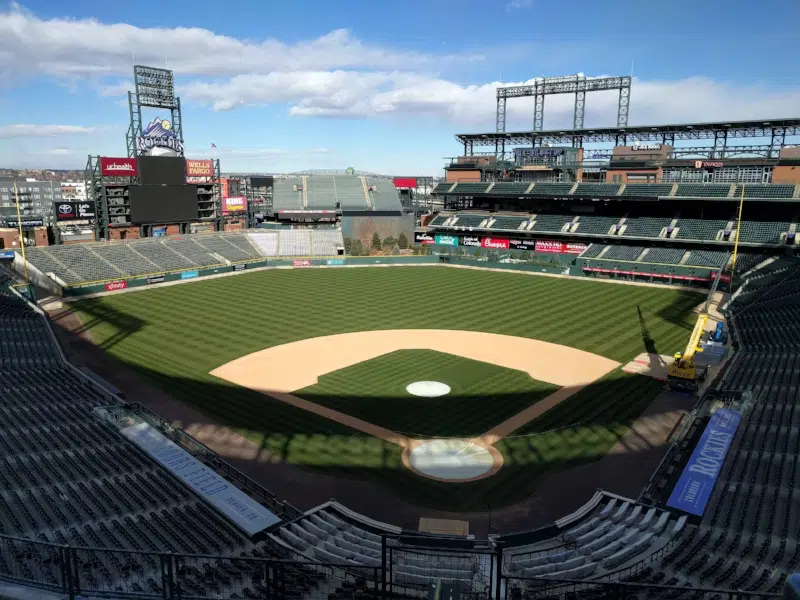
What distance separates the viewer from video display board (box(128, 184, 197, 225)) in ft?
188

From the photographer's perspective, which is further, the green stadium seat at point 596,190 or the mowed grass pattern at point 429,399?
the green stadium seat at point 596,190

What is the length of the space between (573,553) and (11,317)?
33.2 metres

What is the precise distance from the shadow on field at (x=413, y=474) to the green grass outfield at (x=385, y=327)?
0.08 m

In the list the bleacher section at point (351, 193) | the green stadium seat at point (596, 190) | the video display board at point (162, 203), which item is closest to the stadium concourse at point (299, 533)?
the video display board at point (162, 203)

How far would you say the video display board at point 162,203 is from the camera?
57.2 metres

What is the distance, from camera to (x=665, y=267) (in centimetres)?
5447

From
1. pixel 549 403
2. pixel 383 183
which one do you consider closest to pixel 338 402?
pixel 549 403

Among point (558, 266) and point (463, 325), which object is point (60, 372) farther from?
point (558, 266)

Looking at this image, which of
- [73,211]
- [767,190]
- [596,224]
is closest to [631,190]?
[596,224]

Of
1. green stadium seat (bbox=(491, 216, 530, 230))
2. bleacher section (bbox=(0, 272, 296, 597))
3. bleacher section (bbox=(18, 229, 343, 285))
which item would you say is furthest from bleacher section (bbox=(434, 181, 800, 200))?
bleacher section (bbox=(0, 272, 296, 597))

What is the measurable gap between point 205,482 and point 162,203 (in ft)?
159

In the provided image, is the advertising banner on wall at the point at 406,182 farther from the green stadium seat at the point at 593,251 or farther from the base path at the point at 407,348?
the base path at the point at 407,348

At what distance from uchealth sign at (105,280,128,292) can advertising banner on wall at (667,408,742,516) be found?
154 feet

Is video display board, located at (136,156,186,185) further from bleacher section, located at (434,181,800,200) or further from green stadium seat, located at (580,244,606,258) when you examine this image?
green stadium seat, located at (580,244,606,258)
